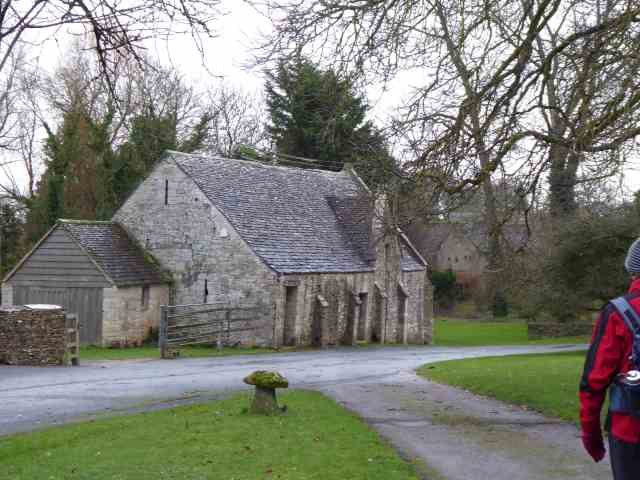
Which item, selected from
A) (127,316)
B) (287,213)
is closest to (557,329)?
(287,213)

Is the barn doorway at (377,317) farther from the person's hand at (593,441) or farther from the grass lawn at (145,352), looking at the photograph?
the person's hand at (593,441)

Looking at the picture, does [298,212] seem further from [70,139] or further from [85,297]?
[70,139]

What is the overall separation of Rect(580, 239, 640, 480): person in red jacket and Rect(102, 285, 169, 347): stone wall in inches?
1187

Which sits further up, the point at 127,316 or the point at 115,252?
the point at 115,252

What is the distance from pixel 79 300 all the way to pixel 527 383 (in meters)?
22.9

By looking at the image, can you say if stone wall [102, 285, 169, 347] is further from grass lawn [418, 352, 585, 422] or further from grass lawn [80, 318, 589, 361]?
grass lawn [418, 352, 585, 422]

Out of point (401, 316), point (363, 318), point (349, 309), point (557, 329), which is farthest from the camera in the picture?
point (557, 329)

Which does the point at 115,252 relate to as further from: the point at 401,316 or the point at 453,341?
the point at 453,341

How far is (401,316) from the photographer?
145 feet

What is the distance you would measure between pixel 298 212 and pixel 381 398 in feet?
84.6

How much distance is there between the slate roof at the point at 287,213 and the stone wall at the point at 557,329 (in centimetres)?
1171

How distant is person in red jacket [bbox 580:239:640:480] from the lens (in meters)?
5.91

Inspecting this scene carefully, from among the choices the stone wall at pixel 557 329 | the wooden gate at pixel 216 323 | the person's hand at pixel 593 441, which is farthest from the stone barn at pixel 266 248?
the person's hand at pixel 593 441

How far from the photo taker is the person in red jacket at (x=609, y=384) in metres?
5.91
